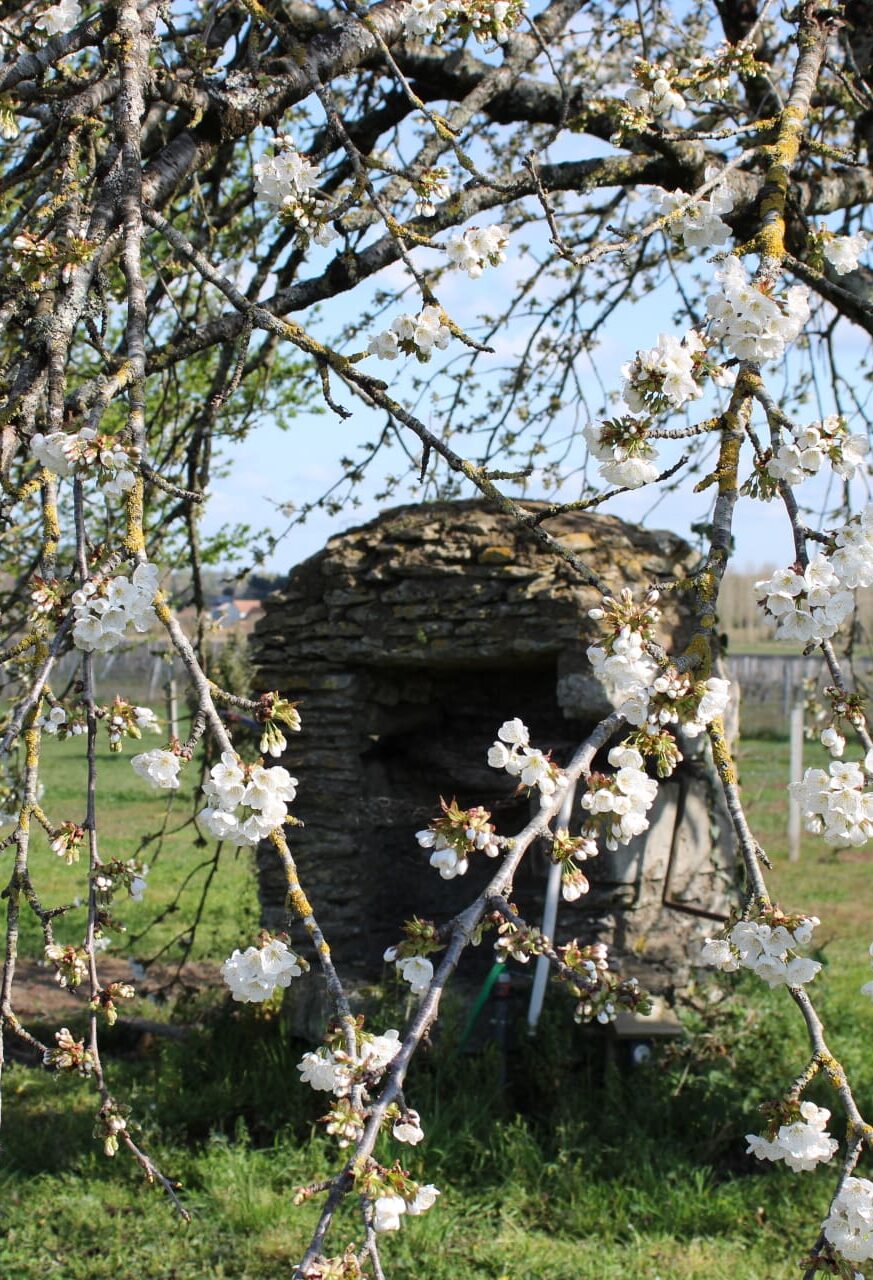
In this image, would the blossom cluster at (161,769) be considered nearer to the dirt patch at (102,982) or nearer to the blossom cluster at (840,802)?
the blossom cluster at (840,802)

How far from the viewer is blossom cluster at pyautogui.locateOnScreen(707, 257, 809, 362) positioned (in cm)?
175

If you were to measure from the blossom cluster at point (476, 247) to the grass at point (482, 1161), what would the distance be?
3.18 metres

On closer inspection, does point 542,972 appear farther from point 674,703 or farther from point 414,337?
point 674,703

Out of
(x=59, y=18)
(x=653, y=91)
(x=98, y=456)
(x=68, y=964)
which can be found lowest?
(x=68, y=964)

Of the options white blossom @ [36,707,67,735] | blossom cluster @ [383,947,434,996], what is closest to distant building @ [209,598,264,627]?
white blossom @ [36,707,67,735]

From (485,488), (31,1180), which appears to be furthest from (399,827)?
(485,488)

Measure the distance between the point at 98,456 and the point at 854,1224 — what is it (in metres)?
1.35

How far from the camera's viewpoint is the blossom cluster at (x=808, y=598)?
1.56 metres

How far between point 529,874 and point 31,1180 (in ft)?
8.75

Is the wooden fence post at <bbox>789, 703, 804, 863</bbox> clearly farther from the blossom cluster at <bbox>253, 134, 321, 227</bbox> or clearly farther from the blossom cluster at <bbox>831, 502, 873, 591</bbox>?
the blossom cluster at <bbox>831, 502, 873, 591</bbox>

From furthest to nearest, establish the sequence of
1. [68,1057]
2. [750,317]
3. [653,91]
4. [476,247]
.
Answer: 1. [653,91]
2. [476,247]
3. [750,317]
4. [68,1057]

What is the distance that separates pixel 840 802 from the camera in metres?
1.58

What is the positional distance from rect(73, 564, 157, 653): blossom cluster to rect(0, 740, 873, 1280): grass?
3143 mm

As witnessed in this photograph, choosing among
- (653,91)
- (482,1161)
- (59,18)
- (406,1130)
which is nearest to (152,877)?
(482,1161)
